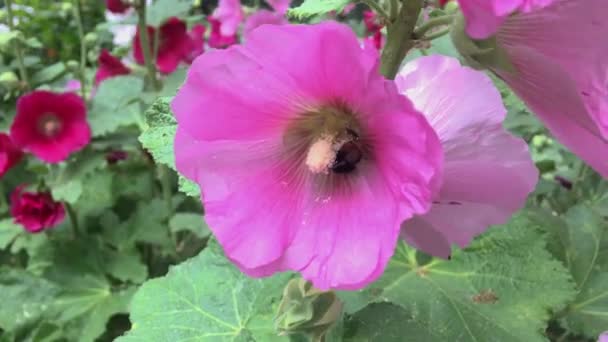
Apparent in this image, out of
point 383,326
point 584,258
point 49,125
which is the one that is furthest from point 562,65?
point 49,125

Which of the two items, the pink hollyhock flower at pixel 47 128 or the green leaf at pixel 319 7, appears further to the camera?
the pink hollyhock flower at pixel 47 128

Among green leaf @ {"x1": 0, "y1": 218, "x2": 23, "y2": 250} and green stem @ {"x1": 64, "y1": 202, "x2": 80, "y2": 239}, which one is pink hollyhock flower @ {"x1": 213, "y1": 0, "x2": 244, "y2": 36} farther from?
green leaf @ {"x1": 0, "y1": 218, "x2": 23, "y2": 250}

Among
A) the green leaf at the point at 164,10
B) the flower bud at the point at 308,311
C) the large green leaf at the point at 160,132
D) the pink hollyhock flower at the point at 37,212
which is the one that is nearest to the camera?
the flower bud at the point at 308,311

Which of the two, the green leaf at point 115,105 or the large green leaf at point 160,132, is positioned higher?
the large green leaf at point 160,132

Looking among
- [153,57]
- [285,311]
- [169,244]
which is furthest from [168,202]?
[285,311]

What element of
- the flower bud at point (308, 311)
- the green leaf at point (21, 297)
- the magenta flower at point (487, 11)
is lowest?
the green leaf at point (21, 297)

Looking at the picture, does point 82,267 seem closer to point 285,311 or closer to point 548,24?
point 285,311

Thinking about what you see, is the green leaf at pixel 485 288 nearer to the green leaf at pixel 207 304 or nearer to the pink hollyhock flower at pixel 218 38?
the green leaf at pixel 207 304

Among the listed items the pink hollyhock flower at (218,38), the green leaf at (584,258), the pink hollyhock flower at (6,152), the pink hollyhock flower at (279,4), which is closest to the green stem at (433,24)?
the green leaf at (584,258)
